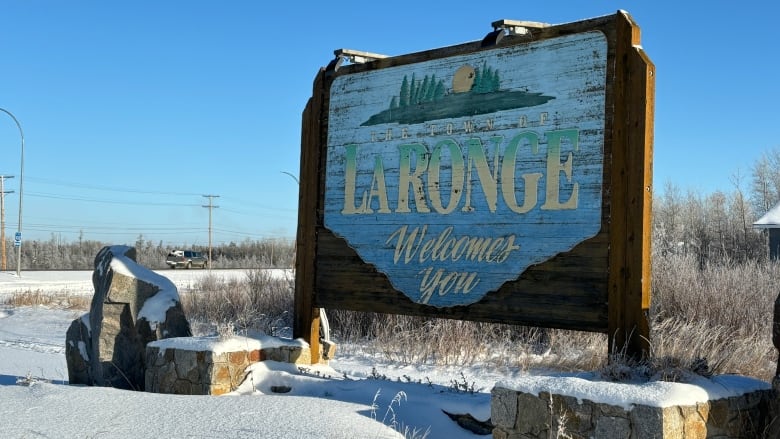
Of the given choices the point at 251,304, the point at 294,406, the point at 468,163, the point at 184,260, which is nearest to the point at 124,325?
the point at 294,406

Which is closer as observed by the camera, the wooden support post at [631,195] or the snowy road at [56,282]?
the wooden support post at [631,195]

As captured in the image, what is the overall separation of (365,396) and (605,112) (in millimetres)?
3061

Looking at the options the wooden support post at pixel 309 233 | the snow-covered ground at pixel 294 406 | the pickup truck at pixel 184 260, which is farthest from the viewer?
the pickup truck at pixel 184 260

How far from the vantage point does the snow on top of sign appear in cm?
429

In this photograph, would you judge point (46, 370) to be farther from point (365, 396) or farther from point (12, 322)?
point (12, 322)

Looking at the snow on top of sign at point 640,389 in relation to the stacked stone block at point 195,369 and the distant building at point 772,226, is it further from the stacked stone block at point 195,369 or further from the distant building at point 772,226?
the distant building at point 772,226

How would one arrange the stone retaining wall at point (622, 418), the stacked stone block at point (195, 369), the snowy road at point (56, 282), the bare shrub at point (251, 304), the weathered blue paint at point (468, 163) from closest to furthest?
the stone retaining wall at point (622, 418) < the weathered blue paint at point (468, 163) < the stacked stone block at point (195, 369) < the bare shrub at point (251, 304) < the snowy road at point (56, 282)

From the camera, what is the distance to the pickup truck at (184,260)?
48.0 metres

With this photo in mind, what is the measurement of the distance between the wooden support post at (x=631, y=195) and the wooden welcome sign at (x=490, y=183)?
11 mm

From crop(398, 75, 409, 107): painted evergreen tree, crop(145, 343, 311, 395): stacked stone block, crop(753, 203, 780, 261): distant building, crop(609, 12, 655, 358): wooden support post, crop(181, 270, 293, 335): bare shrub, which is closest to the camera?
crop(609, 12, 655, 358): wooden support post

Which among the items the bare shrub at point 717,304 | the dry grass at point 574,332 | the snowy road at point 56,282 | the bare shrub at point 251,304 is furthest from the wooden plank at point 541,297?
the snowy road at point 56,282

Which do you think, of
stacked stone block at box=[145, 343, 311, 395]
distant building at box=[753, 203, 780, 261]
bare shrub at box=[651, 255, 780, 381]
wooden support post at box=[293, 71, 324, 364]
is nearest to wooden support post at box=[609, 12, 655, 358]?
wooden support post at box=[293, 71, 324, 364]

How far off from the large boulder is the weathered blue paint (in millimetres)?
2133

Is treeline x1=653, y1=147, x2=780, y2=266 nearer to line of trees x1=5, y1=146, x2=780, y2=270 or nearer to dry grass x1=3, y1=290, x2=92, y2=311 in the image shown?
line of trees x1=5, y1=146, x2=780, y2=270
